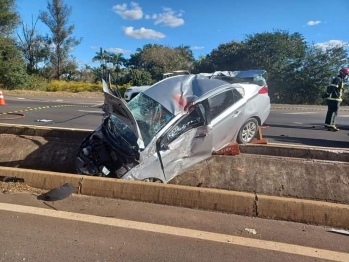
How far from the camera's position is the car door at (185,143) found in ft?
15.0

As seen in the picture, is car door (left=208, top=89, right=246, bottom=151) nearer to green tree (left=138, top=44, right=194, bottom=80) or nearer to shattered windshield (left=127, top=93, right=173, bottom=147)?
shattered windshield (left=127, top=93, right=173, bottom=147)

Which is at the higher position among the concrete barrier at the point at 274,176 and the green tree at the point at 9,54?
the green tree at the point at 9,54

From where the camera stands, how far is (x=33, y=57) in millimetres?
41531

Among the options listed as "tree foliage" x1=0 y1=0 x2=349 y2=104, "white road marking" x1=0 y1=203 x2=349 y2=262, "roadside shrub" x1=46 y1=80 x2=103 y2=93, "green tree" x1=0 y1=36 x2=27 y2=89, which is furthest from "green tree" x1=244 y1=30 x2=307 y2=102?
"white road marking" x1=0 y1=203 x2=349 y2=262

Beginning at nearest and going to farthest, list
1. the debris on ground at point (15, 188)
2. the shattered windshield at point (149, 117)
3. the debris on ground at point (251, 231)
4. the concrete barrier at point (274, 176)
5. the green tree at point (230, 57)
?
the debris on ground at point (251, 231) < the debris on ground at point (15, 188) < the shattered windshield at point (149, 117) < the concrete barrier at point (274, 176) < the green tree at point (230, 57)

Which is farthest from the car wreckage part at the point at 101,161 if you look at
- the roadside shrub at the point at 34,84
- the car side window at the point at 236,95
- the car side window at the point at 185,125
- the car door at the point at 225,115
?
the roadside shrub at the point at 34,84

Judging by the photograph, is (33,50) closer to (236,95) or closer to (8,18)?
(8,18)

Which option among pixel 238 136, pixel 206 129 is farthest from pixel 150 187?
pixel 238 136

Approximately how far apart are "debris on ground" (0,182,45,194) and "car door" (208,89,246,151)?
281 cm

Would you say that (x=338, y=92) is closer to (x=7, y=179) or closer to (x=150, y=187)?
(x=150, y=187)

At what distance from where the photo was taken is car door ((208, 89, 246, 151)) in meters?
5.50

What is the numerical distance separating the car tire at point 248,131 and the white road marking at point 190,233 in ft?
10.7

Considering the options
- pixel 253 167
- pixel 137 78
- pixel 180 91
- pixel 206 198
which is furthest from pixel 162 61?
pixel 206 198

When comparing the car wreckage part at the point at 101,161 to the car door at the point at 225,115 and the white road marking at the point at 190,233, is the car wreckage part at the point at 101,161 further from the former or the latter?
the car door at the point at 225,115
